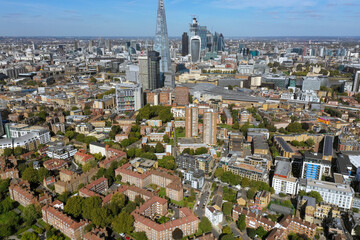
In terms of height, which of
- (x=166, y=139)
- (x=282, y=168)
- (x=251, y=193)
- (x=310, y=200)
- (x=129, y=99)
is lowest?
(x=251, y=193)

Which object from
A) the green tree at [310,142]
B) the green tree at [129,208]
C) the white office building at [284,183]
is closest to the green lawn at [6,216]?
the green tree at [129,208]

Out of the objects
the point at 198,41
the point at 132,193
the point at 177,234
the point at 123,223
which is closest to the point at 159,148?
the point at 132,193

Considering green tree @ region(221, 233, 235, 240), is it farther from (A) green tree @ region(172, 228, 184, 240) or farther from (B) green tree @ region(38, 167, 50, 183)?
(B) green tree @ region(38, 167, 50, 183)

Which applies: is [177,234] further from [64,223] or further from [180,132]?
[180,132]

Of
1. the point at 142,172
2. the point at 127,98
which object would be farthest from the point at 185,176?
the point at 127,98

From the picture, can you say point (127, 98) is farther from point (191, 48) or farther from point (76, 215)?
point (191, 48)

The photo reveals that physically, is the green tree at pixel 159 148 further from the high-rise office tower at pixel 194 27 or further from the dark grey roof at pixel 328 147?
the high-rise office tower at pixel 194 27
